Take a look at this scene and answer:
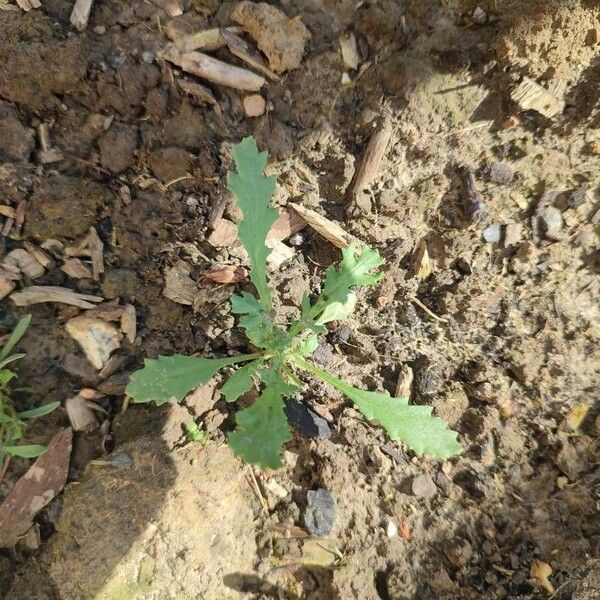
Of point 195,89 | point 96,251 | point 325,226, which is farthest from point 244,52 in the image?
point 96,251

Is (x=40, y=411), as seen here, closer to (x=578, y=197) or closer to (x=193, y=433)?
(x=193, y=433)

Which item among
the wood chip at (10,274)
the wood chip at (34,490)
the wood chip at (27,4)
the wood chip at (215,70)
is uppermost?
the wood chip at (215,70)

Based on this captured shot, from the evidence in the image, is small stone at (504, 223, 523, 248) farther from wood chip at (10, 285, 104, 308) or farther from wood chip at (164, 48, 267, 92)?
wood chip at (10, 285, 104, 308)

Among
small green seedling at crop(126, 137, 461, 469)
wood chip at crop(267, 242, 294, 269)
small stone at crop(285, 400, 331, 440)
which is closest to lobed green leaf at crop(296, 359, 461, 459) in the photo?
small green seedling at crop(126, 137, 461, 469)

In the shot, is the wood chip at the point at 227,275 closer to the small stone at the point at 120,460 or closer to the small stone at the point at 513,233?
the small stone at the point at 120,460

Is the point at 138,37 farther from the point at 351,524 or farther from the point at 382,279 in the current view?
the point at 351,524

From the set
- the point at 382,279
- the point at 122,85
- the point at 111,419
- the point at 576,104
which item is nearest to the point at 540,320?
the point at 382,279

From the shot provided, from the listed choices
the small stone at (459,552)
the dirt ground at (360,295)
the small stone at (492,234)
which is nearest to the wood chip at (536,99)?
the dirt ground at (360,295)
